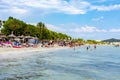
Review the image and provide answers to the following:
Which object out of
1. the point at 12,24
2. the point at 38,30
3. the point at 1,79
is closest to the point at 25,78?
the point at 1,79

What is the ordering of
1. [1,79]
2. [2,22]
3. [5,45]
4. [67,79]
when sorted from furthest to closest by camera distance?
[2,22]
[5,45]
[67,79]
[1,79]

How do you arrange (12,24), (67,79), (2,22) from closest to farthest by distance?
(67,79) → (12,24) → (2,22)

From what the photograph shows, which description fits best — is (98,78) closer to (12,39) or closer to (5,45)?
(5,45)

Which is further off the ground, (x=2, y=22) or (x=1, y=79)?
(x=2, y=22)

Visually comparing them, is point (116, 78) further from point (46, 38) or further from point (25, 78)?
point (46, 38)

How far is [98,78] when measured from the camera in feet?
74.7

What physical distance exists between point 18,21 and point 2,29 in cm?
736

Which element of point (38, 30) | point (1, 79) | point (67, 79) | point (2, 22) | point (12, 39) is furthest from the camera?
point (38, 30)

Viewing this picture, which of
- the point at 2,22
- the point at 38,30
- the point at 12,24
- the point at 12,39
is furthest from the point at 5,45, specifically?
the point at 38,30

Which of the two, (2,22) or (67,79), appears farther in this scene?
(2,22)

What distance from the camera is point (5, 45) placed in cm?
7469

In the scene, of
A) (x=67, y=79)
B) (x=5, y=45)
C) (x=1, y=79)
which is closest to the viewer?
(x=1, y=79)

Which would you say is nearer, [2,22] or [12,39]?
[12,39]

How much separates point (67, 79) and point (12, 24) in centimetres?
9746
